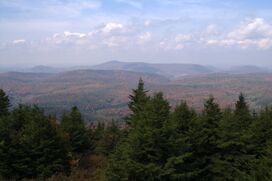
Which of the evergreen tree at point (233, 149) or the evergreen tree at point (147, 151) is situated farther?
the evergreen tree at point (233, 149)

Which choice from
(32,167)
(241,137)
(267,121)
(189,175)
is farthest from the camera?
(32,167)

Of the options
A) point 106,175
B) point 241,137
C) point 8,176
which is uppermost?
point 241,137

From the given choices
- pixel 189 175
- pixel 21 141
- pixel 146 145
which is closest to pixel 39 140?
pixel 21 141

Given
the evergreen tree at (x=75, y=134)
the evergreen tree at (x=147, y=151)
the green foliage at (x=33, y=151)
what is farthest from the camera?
the evergreen tree at (x=75, y=134)

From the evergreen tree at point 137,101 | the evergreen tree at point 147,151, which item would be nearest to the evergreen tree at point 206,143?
the evergreen tree at point 147,151

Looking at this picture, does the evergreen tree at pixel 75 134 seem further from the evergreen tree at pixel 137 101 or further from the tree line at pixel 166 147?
the evergreen tree at pixel 137 101

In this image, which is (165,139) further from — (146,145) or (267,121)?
(267,121)

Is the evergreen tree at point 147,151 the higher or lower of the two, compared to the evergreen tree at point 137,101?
lower

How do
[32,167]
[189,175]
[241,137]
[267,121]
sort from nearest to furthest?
[189,175] < [241,137] < [267,121] < [32,167]

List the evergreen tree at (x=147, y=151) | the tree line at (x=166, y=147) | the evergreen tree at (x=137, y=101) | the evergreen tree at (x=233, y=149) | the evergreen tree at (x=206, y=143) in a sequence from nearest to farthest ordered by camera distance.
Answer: the evergreen tree at (x=147, y=151) < the tree line at (x=166, y=147) < the evergreen tree at (x=233, y=149) < the evergreen tree at (x=206, y=143) < the evergreen tree at (x=137, y=101)
